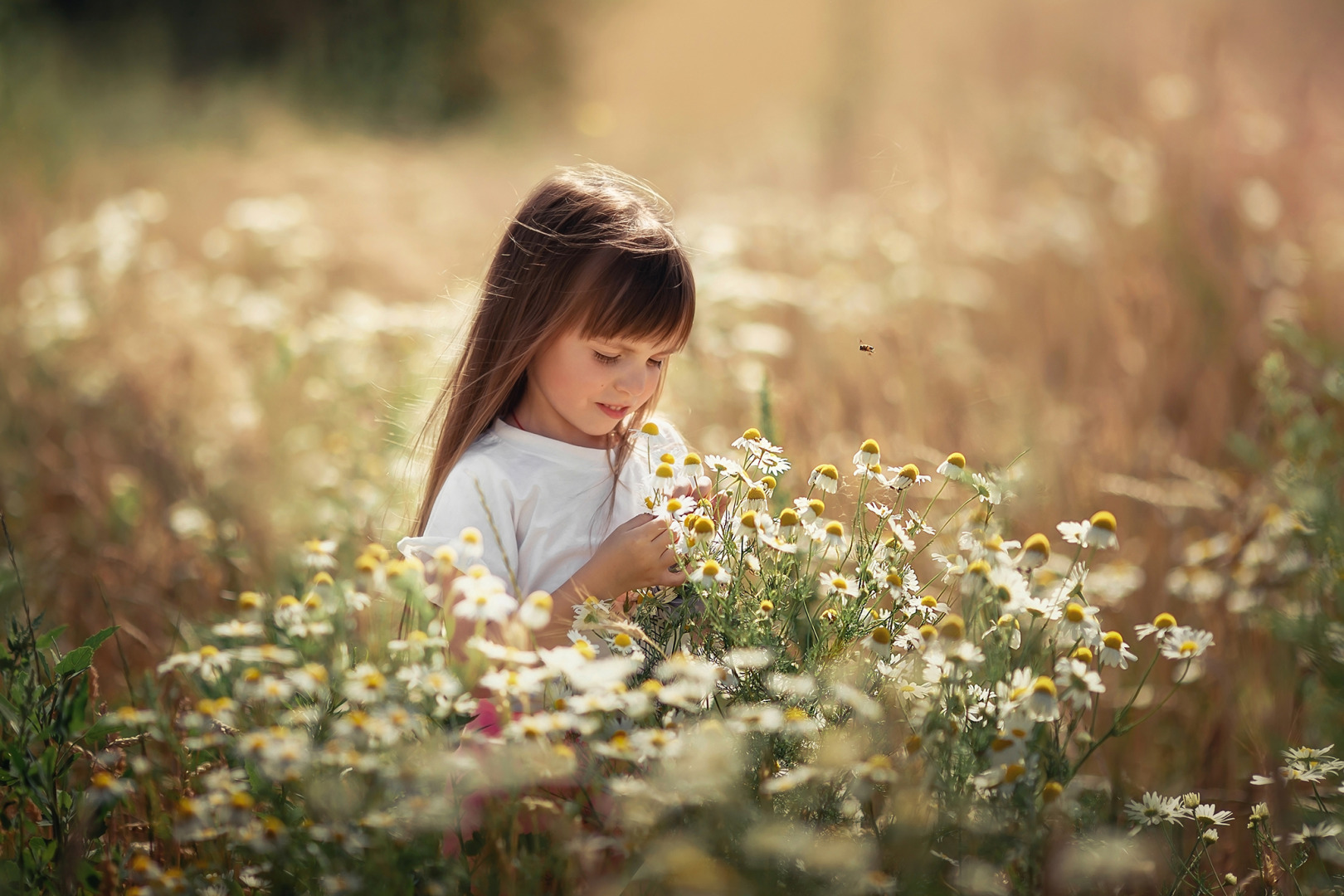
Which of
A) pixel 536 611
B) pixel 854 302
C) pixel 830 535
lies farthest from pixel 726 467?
pixel 854 302

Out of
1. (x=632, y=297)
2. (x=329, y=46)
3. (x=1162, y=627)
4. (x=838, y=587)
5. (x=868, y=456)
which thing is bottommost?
(x=1162, y=627)

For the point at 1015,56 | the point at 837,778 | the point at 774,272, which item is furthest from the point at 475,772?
the point at 1015,56

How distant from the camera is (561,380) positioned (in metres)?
1.79

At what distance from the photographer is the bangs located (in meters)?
1.74

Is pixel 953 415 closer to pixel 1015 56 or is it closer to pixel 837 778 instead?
pixel 837 778

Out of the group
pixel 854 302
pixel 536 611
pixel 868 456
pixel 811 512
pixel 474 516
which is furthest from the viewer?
pixel 854 302

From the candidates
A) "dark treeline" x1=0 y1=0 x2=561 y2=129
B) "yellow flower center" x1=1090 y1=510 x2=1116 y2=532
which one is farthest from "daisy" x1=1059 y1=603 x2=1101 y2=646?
"dark treeline" x1=0 y1=0 x2=561 y2=129

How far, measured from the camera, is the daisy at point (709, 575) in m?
1.23

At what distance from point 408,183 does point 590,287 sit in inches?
261

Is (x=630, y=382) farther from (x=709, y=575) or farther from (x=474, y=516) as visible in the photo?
(x=709, y=575)

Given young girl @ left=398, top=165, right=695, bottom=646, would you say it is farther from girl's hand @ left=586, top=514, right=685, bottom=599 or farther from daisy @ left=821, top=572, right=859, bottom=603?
daisy @ left=821, top=572, right=859, bottom=603

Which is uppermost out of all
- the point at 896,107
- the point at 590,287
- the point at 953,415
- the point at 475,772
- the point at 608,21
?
the point at 608,21

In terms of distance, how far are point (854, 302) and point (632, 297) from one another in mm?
1940

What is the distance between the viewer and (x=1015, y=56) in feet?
20.3
